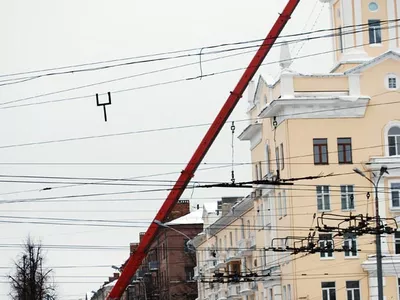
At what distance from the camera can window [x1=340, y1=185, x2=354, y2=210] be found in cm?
6406

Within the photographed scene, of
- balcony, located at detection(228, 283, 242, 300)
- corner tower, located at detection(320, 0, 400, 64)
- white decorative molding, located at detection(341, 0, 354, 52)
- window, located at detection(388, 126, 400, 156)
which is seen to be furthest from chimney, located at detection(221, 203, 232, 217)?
window, located at detection(388, 126, 400, 156)

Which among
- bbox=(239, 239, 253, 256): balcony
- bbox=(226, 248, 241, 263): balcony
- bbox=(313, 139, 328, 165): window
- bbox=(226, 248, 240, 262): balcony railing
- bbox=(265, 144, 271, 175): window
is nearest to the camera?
bbox=(313, 139, 328, 165): window

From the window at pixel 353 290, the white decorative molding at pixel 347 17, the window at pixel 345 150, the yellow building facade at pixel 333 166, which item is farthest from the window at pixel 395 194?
the white decorative molding at pixel 347 17

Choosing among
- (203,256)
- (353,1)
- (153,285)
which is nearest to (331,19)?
(353,1)

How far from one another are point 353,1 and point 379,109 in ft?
26.4

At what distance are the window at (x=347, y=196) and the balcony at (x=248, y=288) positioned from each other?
11392 millimetres

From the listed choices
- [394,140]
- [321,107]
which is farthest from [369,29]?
[321,107]

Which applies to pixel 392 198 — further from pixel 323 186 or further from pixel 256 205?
pixel 256 205

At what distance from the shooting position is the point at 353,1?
70.4m

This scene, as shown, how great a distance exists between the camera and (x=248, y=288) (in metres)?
76.2

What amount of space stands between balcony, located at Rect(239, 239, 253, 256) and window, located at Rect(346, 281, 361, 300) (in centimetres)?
1170

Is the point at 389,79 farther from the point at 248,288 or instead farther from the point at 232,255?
the point at 232,255

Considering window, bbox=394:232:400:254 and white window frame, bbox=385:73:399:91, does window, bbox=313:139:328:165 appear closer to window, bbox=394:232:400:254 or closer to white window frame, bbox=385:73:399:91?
white window frame, bbox=385:73:399:91

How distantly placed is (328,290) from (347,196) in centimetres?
511
